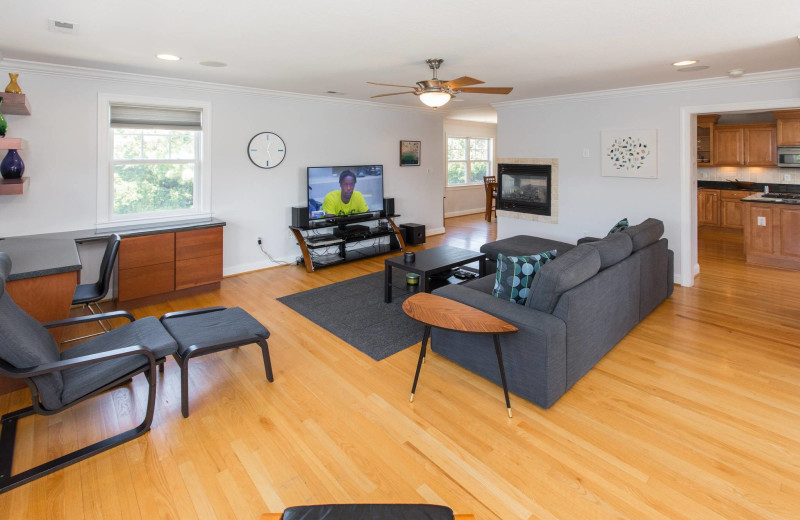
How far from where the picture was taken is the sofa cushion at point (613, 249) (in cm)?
314

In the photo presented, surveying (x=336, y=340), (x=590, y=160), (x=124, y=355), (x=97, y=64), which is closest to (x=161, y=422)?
(x=124, y=355)

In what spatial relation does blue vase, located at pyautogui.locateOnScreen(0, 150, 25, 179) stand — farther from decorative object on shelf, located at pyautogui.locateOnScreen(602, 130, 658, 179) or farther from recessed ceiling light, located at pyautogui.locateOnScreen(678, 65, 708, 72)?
decorative object on shelf, located at pyautogui.locateOnScreen(602, 130, 658, 179)

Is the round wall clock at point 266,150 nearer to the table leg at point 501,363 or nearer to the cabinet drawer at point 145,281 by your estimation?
the cabinet drawer at point 145,281

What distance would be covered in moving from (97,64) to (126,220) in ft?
5.15

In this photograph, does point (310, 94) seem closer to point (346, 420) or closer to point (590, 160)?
point (590, 160)

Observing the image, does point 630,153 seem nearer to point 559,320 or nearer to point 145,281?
point 559,320

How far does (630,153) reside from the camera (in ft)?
17.5

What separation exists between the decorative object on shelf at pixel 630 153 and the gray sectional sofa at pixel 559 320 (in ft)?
6.79

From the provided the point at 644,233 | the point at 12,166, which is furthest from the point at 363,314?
the point at 12,166

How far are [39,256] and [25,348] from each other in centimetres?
149

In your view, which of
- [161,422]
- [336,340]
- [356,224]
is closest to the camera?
[161,422]

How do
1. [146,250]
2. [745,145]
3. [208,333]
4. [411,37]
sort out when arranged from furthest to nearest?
[745,145] < [146,250] < [411,37] < [208,333]

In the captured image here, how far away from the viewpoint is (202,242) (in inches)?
190

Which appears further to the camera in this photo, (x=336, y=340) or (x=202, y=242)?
(x=202, y=242)
